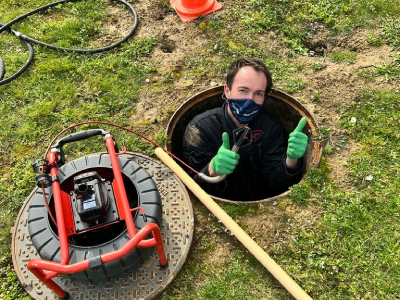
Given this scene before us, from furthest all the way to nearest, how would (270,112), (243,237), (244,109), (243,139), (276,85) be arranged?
(270,112) < (276,85) < (244,109) < (243,139) < (243,237)

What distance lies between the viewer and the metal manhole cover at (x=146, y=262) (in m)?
2.60

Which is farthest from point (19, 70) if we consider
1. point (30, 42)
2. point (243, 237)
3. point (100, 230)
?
point (243, 237)

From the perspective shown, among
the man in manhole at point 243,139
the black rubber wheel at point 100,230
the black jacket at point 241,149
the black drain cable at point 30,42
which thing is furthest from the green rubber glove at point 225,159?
the black drain cable at point 30,42

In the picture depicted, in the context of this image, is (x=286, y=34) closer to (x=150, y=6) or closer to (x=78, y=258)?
(x=150, y=6)

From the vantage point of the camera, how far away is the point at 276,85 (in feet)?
12.5

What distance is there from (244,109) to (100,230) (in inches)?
62.9

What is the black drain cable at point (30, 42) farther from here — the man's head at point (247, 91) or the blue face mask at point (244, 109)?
the blue face mask at point (244, 109)

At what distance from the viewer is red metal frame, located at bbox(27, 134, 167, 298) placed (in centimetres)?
199

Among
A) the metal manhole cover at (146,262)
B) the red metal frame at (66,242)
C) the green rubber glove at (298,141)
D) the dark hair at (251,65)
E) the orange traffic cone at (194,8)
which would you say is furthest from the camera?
the orange traffic cone at (194,8)

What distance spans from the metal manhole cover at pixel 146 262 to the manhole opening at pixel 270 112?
637mm

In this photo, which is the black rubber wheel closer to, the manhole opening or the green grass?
the green grass

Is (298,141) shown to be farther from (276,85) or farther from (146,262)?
(146,262)

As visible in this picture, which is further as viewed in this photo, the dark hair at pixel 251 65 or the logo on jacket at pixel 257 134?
the logo on jacket at pixel 257 134

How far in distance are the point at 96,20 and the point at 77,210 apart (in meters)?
3.24
